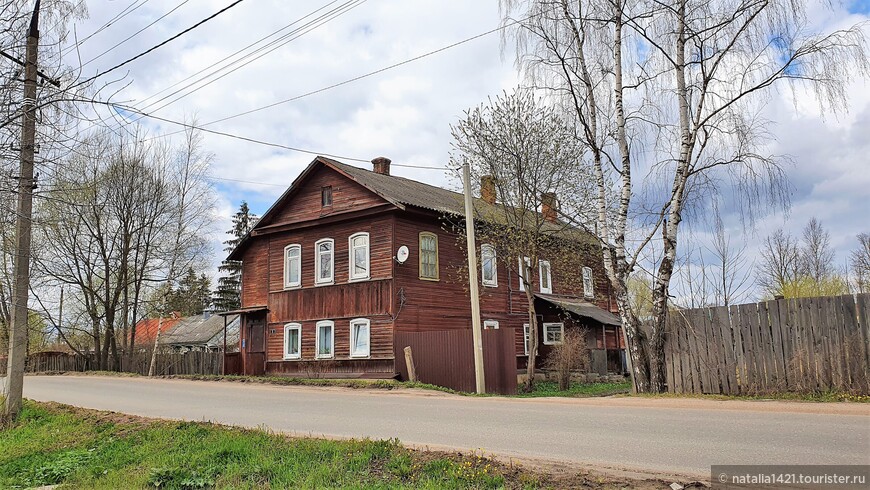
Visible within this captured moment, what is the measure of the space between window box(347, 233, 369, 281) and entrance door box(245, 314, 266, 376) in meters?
6.32

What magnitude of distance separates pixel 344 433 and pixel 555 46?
11109 mm

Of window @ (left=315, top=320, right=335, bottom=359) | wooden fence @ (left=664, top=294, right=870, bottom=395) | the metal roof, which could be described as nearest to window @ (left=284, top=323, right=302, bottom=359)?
window @ (left=315, top=320, right=335, bottom=359)

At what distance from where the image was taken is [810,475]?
6105 millimetres

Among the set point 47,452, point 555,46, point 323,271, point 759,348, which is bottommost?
point 47,452

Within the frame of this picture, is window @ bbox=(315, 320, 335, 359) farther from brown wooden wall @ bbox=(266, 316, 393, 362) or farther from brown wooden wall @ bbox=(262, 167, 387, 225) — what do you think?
brown wooden wall @ bbox=(262, 167, 387, 225)

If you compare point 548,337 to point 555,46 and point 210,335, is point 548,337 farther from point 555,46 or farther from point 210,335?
point 210,335

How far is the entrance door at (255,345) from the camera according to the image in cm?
2809

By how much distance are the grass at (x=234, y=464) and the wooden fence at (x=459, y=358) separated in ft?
35.2

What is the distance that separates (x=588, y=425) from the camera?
978 centimetres

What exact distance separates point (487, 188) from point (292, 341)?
10592mm

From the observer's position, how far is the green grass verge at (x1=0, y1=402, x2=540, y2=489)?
6.48m

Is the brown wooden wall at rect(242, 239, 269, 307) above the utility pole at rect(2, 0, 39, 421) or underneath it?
above

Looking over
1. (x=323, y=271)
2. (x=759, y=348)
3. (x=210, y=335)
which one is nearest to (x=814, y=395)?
(x=759, y=348)

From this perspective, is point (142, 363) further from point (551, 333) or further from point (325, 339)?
point (551, 333)
